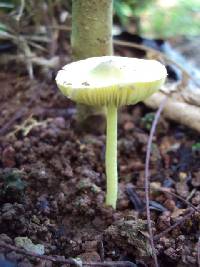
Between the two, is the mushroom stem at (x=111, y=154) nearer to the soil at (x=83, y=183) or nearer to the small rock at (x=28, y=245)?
the soil at (x=83, y=183)

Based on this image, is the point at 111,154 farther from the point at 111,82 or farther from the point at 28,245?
the point at 28,245

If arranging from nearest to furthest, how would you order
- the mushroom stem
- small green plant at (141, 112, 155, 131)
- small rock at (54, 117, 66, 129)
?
the mushroom stem → small rock at (54, 117, 66, 129) → small green plant at (141, 112, 155, 131)

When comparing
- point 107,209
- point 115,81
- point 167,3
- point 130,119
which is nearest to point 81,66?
point 115,81

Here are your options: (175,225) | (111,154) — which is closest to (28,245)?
(111,154)

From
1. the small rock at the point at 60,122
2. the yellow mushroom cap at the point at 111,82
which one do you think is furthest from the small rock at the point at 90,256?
the small rock at the point at 60,122

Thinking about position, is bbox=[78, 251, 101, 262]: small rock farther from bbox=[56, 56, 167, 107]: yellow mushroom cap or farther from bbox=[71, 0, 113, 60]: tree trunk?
bbox=[71, 0, 113, 60]: tree trunk

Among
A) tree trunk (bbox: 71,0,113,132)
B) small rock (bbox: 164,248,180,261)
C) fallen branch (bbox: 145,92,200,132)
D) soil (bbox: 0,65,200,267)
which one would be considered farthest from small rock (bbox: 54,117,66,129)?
small rock (bbox: 164,248,180,261)

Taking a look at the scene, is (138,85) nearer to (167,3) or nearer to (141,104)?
(141,104)

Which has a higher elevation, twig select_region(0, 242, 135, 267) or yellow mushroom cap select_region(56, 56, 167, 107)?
yellow mushroom cap select_region(56, 56, 167, 107)
